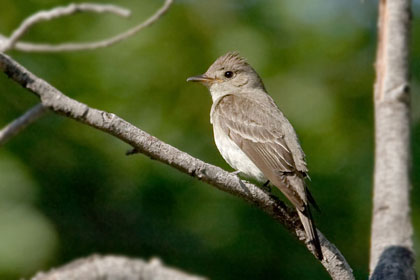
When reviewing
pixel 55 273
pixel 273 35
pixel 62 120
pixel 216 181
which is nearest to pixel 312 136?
pixel 273 35

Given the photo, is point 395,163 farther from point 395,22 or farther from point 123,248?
point 123,248

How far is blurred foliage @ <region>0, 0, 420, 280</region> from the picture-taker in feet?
15.4

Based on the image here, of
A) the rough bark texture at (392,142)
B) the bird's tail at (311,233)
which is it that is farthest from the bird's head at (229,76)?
the bird's tail at (311,233)

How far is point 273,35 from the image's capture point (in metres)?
5.43

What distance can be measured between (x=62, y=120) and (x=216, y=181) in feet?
6.25

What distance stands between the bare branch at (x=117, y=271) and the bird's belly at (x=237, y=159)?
285 cm

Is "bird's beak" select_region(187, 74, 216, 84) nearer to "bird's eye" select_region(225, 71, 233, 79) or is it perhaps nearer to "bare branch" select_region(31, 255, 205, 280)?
"bird's eye" select_region(225, 71, 233, 79)

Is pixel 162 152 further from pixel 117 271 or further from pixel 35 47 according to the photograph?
pixel 35 47

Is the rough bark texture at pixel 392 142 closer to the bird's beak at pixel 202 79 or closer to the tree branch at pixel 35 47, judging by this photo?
the bird's beak at pixel 202 79

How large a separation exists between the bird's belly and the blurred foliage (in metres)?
0.17

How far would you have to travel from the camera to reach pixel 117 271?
2127 millimetres

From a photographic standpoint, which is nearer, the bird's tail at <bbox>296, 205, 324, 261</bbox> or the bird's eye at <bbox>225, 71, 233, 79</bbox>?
the bird's tail at <bbox>296, 205, 324, 261</bbox>

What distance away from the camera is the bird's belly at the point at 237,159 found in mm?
5023

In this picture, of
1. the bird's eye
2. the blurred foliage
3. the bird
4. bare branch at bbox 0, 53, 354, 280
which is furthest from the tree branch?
the bird's eye
